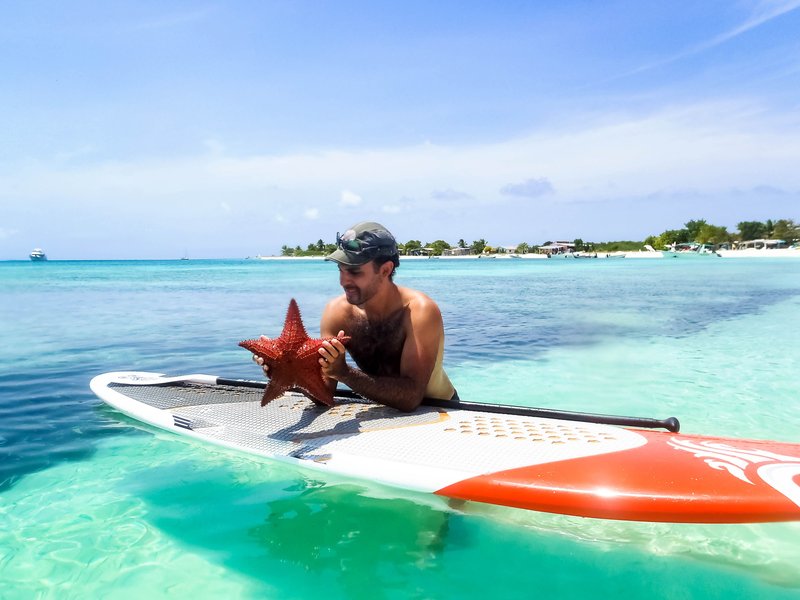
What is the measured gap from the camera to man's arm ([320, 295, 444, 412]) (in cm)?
385

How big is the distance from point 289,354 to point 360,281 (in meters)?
0.68

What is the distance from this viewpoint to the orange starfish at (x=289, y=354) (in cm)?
358

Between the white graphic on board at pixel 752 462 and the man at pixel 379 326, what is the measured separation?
5.49 ft

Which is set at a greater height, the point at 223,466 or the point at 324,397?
the point at 324,397

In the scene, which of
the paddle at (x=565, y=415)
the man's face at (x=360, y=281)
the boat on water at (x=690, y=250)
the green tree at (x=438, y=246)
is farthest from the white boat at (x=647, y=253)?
the man's face at (x=360, y=281)

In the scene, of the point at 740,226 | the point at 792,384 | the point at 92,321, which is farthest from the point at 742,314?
the point at 740,226

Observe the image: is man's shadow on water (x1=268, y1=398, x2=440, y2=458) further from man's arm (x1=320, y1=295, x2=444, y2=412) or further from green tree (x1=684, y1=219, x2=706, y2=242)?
green tree (x1=684, y1=219, x2=706, y2=242)

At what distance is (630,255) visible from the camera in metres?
119

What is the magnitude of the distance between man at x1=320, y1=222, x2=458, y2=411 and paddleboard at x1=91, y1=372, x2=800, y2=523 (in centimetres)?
26

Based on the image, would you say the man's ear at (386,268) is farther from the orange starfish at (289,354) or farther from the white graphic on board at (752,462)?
the white graphic on board at (752,462)

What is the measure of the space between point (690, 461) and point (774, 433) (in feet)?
12.9

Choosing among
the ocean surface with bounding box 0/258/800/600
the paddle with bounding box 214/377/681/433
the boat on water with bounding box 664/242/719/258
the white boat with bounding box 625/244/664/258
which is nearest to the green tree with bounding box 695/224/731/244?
the boat on water with bounding box 664/242/719/258

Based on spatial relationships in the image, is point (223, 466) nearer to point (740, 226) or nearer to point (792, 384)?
point (792, 384)

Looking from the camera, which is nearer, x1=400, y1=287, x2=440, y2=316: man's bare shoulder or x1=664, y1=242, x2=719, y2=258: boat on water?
x1=400, y1=287, x2=440, y2=316: man's bare shoulder
